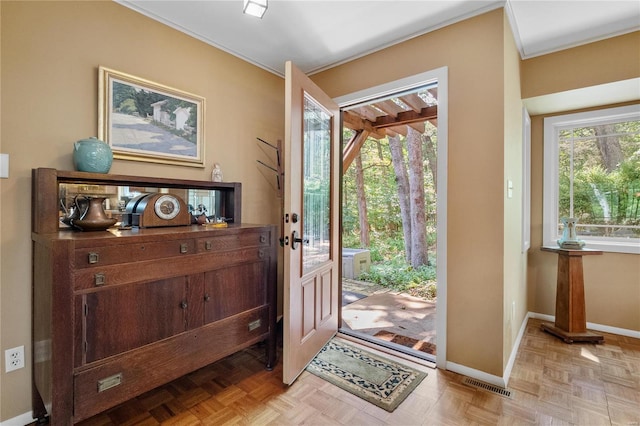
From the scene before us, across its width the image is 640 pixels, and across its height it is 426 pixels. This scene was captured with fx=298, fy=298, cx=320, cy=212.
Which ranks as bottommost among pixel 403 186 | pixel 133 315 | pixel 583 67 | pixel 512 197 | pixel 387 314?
pixel 387 314

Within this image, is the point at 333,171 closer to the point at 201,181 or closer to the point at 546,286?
the point at 201,181

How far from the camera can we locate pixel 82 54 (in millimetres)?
1773

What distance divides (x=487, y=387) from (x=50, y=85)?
10.5 feet

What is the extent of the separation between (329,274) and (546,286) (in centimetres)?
241

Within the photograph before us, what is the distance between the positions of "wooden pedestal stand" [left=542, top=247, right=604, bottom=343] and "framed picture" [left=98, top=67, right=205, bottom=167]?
3.35m

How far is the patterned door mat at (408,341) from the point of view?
254 centimetres

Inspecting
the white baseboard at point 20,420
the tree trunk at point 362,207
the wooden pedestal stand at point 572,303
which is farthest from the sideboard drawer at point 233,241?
the tree trunk at point 362,207

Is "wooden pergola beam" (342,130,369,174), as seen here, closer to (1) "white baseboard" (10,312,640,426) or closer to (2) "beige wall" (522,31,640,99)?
(2) "beige wall" (522,31,640,99)

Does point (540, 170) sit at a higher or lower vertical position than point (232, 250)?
higher

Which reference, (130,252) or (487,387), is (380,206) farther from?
(130,252)

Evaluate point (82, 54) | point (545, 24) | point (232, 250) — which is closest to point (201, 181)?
point (232, 250)

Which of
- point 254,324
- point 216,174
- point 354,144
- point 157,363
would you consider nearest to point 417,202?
point 354,144

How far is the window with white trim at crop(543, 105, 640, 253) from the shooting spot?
Result: 2818mm

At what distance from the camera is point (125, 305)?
4.93 feet
